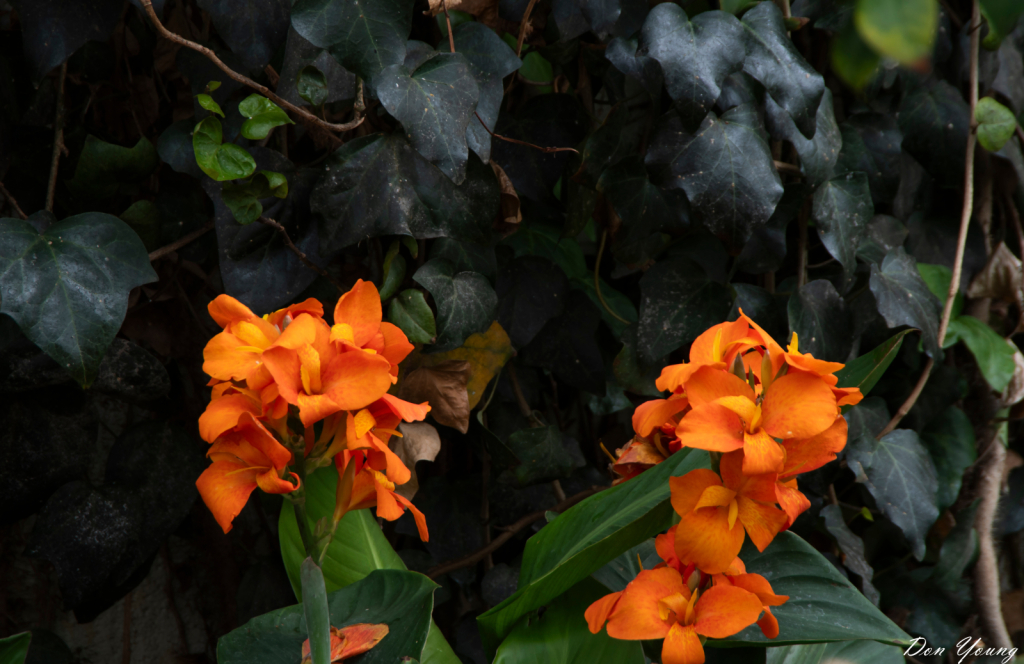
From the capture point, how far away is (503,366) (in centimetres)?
95

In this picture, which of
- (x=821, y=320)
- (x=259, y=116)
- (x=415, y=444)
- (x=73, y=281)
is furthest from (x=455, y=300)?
(x=821, y=320)

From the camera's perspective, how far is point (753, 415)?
427mm

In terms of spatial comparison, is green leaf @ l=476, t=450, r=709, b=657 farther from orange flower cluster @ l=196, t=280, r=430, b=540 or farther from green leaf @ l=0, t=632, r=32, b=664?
green leaf @ l=0, t=632, r=32, b=664

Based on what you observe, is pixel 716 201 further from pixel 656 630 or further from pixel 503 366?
pixel 656 630

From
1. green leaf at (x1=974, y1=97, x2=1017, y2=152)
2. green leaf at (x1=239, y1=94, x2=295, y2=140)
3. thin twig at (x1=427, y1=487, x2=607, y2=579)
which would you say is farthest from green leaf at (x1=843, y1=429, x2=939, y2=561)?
green leaf at (x1=239, y1=94, x2=295, y2=140)

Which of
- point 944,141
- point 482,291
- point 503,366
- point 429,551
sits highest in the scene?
point 944,141

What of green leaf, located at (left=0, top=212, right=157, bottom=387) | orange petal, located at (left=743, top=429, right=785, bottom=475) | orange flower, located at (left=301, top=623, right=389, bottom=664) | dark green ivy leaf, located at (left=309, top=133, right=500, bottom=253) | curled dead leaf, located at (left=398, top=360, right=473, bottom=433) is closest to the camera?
orange petal, located at (left=743, top=429, right=785, bottom=475)

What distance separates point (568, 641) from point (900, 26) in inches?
22.4

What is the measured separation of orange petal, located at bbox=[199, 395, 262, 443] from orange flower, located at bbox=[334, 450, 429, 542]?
7cm

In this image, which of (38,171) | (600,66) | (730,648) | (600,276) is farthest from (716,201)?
(38,171)

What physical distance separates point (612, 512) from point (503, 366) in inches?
16.1

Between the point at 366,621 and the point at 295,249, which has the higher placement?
the point at 295,249

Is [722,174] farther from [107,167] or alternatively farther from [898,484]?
[107,167]

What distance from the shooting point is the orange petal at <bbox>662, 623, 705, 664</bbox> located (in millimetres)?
444
